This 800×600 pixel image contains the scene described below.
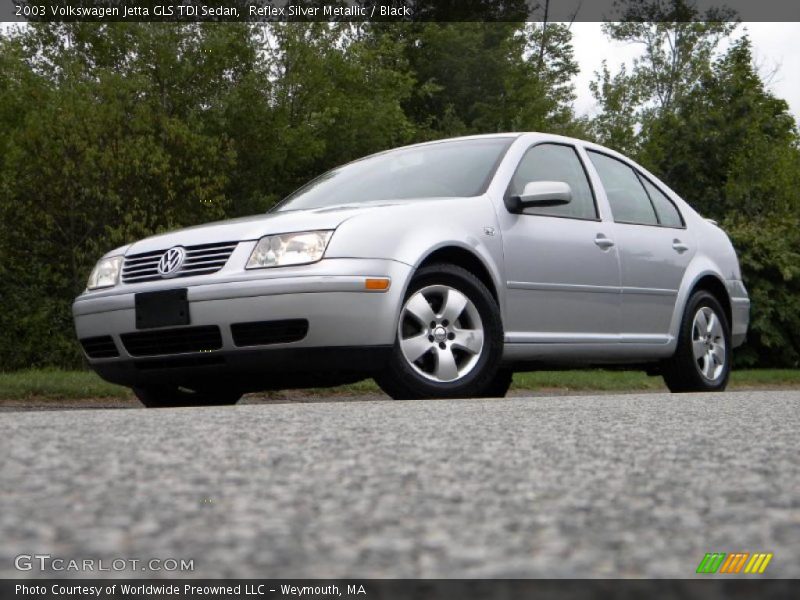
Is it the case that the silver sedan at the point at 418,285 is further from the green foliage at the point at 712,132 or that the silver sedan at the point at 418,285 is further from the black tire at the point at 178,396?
the green foliage at the point at 712,132

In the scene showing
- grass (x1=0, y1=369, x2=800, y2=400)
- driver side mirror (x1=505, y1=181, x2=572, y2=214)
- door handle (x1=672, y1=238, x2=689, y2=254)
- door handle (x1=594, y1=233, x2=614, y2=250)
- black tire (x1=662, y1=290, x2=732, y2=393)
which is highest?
driver side mirror (x1=505, y1=181, x2=572, y2=214)

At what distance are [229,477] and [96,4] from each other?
19.6m

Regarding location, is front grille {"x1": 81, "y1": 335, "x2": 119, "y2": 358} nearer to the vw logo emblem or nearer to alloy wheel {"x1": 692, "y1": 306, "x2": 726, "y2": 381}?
the vw logo emblem

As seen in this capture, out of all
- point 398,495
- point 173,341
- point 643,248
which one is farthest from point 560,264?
point 398,495

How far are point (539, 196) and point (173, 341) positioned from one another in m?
2.14

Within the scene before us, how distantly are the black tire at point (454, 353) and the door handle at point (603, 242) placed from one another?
1.21 m

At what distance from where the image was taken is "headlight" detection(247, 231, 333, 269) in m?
5.49

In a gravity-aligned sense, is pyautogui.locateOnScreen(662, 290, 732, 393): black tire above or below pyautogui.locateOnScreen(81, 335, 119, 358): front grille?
below

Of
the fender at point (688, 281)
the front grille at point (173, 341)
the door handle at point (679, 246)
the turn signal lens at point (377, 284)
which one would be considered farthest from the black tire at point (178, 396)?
the door handle at point (679, 246)

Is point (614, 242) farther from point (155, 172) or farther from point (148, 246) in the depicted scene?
point (155, 172)

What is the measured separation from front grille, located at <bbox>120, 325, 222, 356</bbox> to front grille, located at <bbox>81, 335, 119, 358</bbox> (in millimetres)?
124

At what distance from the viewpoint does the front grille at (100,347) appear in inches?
237

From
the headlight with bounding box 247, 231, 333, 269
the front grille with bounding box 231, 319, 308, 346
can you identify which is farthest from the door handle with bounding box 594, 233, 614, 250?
the front grille with bounding box 231, 319, 308, 346

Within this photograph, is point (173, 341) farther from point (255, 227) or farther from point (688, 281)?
point (688, 281)
